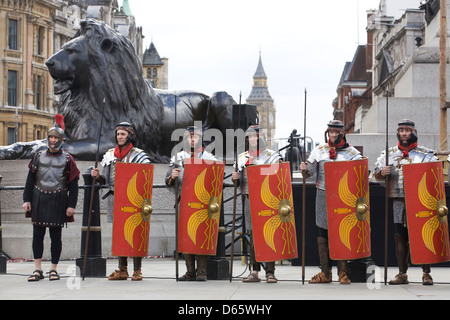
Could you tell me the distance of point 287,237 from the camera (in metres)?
11.0

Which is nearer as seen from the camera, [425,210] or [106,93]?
[425,210]

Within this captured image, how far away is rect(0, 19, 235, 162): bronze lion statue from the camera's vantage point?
54.7 ft

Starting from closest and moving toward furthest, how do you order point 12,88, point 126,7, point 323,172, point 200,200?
point 323,172 → point 200,200 → point 12,88 → point 126,7

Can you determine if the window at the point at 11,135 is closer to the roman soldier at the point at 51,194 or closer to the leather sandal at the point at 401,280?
the roman soldier at the point at 51,194

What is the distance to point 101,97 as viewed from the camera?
670 inches

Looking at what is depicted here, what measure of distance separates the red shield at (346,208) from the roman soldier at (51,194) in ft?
10.4

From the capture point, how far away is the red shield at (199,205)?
36.8 ft

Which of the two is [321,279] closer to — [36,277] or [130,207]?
[130,207]

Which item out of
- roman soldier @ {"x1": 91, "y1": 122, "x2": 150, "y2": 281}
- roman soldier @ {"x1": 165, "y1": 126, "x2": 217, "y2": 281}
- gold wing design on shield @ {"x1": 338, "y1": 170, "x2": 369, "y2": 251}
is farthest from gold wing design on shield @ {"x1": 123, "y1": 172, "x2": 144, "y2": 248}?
gold wing design on shield @ {"x1": 338, "y1": 170, "x2": 369, "y2": 251}

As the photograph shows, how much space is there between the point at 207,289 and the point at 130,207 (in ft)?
5.78

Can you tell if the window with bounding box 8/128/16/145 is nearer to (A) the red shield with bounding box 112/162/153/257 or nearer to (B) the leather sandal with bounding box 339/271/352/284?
(A) the red shield with bounding box 112/162/153/257

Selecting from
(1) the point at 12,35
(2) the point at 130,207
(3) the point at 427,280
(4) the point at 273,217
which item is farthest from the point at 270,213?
(1) the point at 12,35
